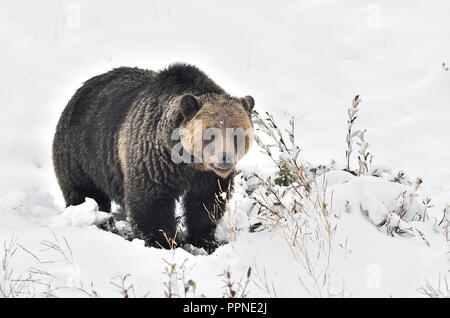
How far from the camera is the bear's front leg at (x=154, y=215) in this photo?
15.9ft

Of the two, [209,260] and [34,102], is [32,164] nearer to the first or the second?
[34,102]

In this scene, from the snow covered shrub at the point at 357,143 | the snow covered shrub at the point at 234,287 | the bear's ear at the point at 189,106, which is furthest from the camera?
the snow covered shrub at the point at 357,143

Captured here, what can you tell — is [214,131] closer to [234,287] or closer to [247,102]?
[247,102]

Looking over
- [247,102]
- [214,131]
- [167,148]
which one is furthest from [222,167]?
[247,102]

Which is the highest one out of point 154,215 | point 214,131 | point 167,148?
point 214,131

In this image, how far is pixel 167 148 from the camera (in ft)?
15.6

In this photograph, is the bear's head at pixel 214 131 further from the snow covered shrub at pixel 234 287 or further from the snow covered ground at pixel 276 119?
the snow covered shrub at pixel 234 287

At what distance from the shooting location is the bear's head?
446 centimetres

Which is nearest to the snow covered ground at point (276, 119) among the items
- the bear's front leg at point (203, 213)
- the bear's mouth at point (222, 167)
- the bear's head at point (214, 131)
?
the bear's front leg at point (203, 213)

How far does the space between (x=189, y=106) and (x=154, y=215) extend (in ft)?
3.42

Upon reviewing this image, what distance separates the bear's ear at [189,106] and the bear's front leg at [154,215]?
2.54 ft

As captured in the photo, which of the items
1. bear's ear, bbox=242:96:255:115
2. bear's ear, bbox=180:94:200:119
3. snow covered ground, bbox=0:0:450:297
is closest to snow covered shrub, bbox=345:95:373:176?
snow covered ground, bbox=0:0:450:297

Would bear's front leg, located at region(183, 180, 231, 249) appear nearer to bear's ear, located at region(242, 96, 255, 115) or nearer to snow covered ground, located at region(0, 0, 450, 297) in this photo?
snow covered ground, located at region(0, 0, 450, 297)
